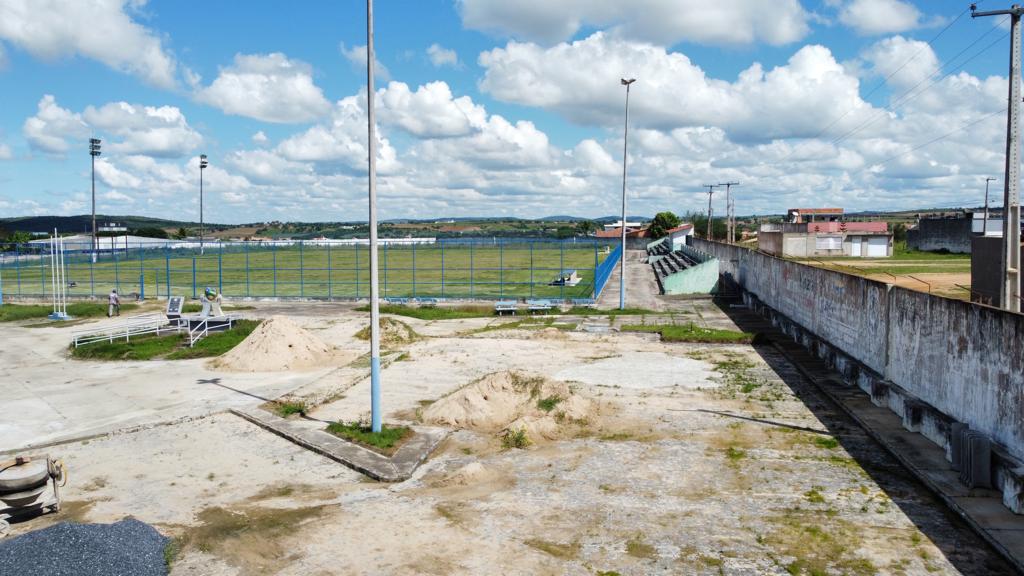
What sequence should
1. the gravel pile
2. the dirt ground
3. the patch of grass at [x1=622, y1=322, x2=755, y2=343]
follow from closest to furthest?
1. the gravel pile
2. the dirt ground
3. the patch of grass at [x1=622, y1=322, x2=755, y2=343]

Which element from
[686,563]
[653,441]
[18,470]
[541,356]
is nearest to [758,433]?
[653,441]

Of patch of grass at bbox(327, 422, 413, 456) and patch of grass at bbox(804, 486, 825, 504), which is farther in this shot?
patch of grass at bbox(327, 422, 413, 456)

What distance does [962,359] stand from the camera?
12320 millimetres

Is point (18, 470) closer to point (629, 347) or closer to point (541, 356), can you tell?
point (541, 356)

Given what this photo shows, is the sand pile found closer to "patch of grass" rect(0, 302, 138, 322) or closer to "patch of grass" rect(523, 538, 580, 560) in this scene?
"patch of grass" rect(523, 538, 580, 560)

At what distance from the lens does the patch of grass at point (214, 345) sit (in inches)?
901

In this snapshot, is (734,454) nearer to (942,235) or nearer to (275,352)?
(275,352)

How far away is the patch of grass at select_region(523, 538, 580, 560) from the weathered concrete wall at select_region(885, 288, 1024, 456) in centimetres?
651

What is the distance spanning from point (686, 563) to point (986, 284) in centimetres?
1483

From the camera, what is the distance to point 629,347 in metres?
23.8

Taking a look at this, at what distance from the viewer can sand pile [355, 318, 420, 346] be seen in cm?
2487

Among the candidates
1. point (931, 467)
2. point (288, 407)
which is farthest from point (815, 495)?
point (288, 407)

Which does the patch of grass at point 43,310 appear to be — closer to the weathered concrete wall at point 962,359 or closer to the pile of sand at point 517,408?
the pile of sand at point 517,408

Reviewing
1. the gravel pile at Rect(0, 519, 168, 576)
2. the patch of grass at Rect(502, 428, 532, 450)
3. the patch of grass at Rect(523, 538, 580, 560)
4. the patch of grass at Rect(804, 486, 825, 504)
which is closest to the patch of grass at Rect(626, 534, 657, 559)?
the patch of grass at Rect(523, 538, 580, 560)
